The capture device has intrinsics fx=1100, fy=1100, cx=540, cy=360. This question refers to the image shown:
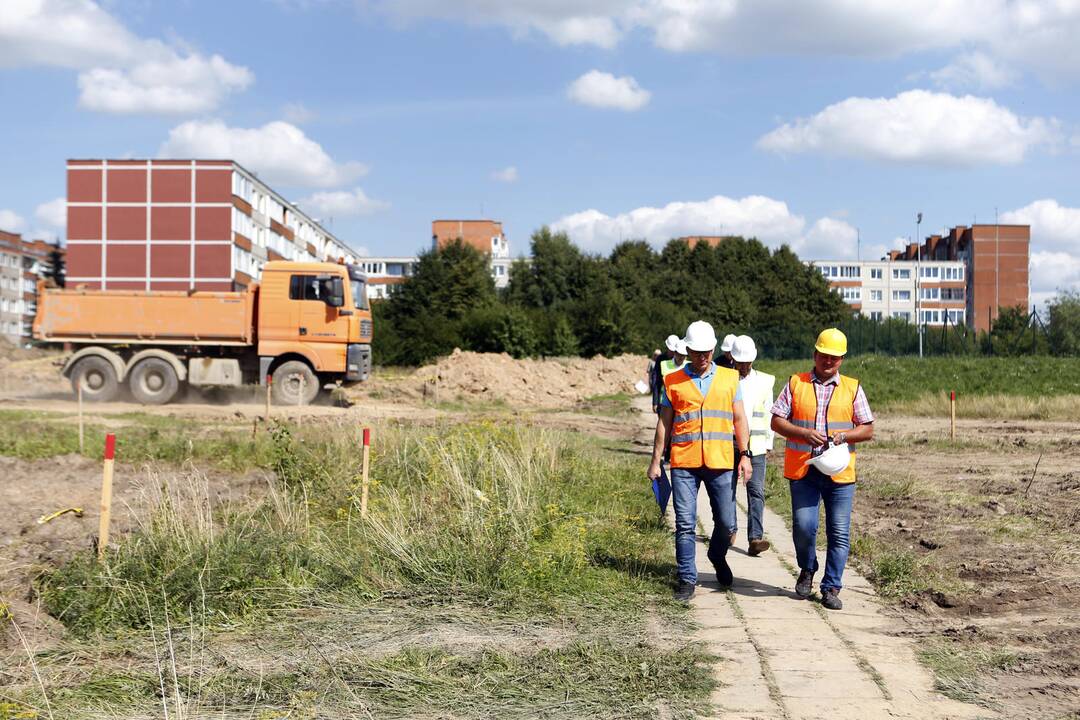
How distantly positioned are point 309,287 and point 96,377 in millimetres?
5788

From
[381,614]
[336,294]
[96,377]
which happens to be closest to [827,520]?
[381,614]

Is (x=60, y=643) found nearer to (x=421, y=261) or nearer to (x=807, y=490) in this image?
(x=807, y=490)

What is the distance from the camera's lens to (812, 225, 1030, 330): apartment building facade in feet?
364

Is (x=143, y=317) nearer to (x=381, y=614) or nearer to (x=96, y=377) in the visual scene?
(x=96, y=377)

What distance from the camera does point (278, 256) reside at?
276 feet

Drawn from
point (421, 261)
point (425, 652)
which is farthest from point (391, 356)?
point (425, 652)

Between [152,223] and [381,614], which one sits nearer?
[381,614]

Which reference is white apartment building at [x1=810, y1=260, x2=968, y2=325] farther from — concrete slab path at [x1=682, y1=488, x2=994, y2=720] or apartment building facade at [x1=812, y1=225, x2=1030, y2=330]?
concrete slab path at [x1=682, y1=488, x2=994, y2=720]

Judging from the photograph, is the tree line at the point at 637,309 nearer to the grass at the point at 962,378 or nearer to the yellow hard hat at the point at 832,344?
the grass at the point at 962,378

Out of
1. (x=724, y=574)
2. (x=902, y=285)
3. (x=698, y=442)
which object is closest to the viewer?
(x=698, y=442)

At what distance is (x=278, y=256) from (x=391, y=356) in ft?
130

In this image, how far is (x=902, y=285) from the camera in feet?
394

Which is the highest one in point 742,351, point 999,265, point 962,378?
point 999,265

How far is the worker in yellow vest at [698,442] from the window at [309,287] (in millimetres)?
18643
